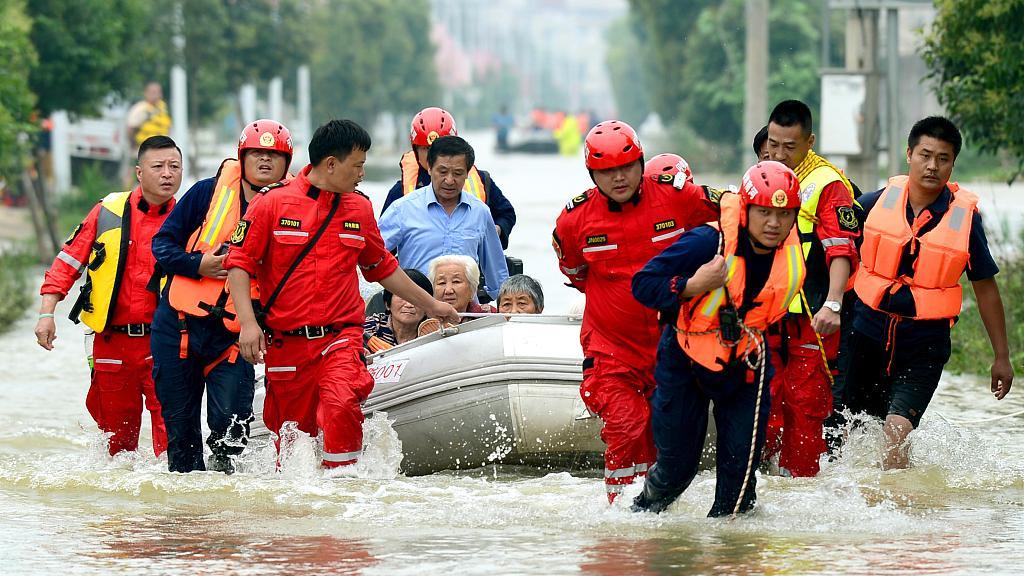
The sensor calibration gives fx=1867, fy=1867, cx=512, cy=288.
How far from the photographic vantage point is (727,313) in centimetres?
711

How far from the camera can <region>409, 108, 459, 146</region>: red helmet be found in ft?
36.4

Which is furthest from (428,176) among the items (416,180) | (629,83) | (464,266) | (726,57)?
(629,83)

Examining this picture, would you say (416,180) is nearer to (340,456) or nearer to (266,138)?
(266,138)

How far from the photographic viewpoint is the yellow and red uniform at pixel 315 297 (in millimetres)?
8203

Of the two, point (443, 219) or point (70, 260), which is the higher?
point (443, 219)

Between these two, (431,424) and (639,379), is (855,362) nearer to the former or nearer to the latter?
(639,379)

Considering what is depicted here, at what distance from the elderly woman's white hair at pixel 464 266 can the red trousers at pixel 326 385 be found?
150 cm

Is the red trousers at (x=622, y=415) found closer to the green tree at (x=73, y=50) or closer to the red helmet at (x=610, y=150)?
the red helmet at (x=610, y=150)

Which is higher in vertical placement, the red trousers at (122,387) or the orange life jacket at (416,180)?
the orange life jacket at (416,180)

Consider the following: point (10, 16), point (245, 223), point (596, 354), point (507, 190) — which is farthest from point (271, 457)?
point (507, 190)

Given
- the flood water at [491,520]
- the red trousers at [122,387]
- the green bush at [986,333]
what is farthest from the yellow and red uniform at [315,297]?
the green bush at [986,333]

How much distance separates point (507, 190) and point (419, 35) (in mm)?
40960

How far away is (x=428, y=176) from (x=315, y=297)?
3.11 meters

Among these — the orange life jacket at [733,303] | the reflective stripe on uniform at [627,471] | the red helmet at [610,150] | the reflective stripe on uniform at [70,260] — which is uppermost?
the red helmet at [610,150]
